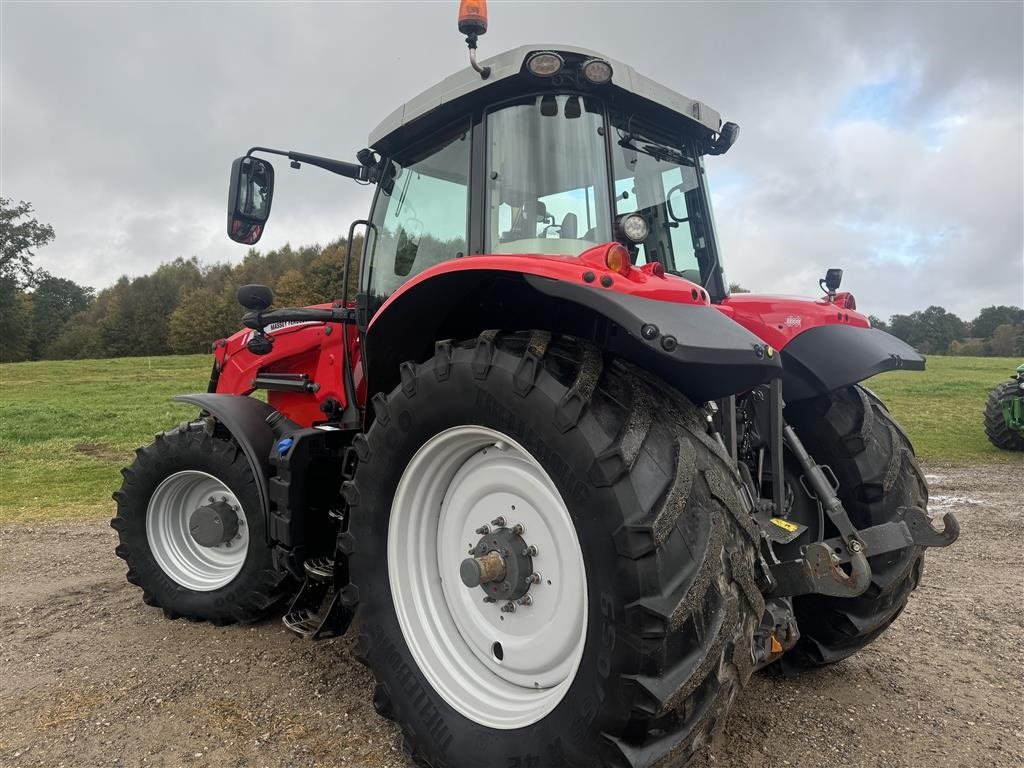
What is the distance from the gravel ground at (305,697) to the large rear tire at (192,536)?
0.15m

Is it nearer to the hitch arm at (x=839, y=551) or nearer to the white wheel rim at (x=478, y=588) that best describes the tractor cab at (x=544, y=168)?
the white wheel rim at (x=478, y=588)

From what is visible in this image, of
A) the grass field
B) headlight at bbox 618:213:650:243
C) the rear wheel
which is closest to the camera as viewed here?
headlight at bbox 618:213:650:243

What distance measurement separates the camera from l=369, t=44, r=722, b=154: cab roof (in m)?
2.52

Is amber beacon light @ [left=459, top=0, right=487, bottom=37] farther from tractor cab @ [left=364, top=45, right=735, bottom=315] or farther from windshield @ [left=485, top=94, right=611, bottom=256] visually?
windshield @ [left=485, top=94, right=611, bottom=256]

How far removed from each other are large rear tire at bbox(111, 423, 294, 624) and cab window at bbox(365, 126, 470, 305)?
124 cm

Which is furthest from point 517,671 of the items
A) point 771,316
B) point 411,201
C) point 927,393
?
point 927,393

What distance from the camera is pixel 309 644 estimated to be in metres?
3.28

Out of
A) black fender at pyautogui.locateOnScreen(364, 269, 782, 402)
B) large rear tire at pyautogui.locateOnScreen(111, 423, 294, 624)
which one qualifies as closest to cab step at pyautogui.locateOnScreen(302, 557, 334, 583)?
large rear tire at pyautogui.locateOnScreen(111, 423, 294, 624)

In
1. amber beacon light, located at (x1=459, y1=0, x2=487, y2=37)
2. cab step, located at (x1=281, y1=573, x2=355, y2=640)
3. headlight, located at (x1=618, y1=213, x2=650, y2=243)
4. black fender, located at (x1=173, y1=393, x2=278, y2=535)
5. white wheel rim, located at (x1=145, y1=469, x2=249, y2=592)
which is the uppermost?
amber beacon light, located at (x1=459, y1=0, x2=487, y2=37)

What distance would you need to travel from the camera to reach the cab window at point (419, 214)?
287 centimetres

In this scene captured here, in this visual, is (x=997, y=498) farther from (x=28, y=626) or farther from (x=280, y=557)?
(x=28, y=626)

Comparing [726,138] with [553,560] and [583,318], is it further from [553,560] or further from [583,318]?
[553,560]

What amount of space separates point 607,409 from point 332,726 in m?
1.67

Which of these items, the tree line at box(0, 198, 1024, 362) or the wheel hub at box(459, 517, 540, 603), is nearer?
the wheel hub at box(459, 517, 540, 603)
